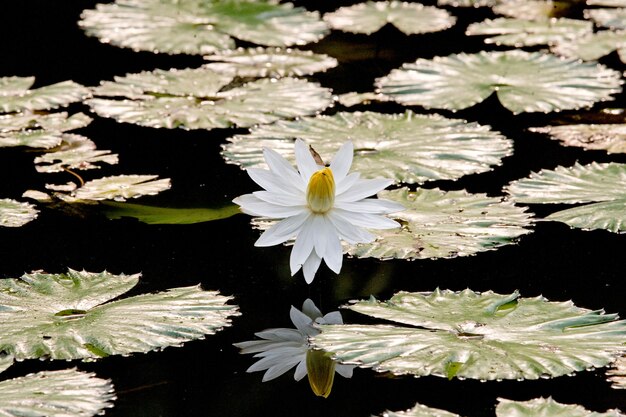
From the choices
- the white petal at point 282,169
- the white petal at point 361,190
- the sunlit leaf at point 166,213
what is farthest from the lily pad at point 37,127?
the white petal at point 361,190

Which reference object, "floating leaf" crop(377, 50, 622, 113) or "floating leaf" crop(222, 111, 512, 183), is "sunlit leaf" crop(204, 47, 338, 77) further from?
"floating leaf" crop(222, 111, 512, 183)

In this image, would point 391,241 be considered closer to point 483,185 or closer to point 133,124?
point 483,185

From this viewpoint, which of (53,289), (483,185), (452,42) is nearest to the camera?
(53,289)

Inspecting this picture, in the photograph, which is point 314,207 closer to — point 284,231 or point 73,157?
point 284,231

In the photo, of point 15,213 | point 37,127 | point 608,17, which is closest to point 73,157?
point 37,127

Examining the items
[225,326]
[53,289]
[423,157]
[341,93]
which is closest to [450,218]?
[423,157]

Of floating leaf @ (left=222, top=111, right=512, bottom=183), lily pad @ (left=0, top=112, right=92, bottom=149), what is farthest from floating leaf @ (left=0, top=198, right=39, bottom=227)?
floating leaf @ (left=222, top=111, right=512, bottom=183)
